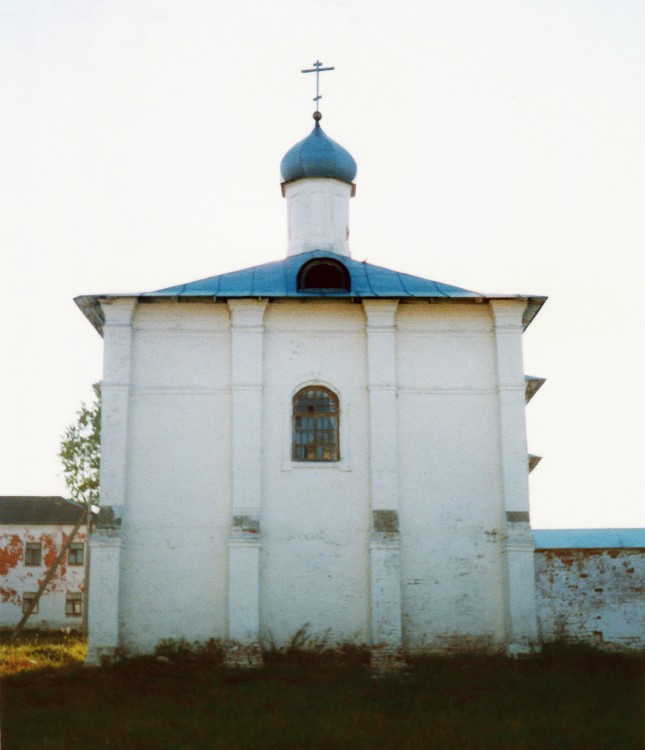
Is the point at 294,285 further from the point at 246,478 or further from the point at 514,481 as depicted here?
the point at 514,481

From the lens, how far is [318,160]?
17.8 metres

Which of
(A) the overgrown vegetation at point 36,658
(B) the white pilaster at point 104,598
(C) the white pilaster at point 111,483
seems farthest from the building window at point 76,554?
(B) the white pilaster at point 104,598

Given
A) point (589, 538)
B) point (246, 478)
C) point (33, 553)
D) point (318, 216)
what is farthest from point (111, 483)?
point (33, 553)

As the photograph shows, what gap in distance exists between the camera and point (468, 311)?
14.6 meters

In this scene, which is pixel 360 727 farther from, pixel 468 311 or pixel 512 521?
pixel 468 311

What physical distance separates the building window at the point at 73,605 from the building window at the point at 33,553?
61.3 inches

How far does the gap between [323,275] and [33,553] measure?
19.7m

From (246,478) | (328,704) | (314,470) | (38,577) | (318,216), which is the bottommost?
(328,704)

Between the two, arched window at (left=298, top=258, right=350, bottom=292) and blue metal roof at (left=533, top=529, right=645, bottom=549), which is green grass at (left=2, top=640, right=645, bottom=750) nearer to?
arched window at (left=298, top=258, right=350, bottom=292)

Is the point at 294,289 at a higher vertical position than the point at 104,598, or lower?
higher

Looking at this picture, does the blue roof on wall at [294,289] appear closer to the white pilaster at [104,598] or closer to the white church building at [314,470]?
the white church building at [314,470]

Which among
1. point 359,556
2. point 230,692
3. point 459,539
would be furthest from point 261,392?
point 230,692

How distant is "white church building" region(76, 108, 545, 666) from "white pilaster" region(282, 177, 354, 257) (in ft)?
9.51

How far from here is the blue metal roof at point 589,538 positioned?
22578mm
